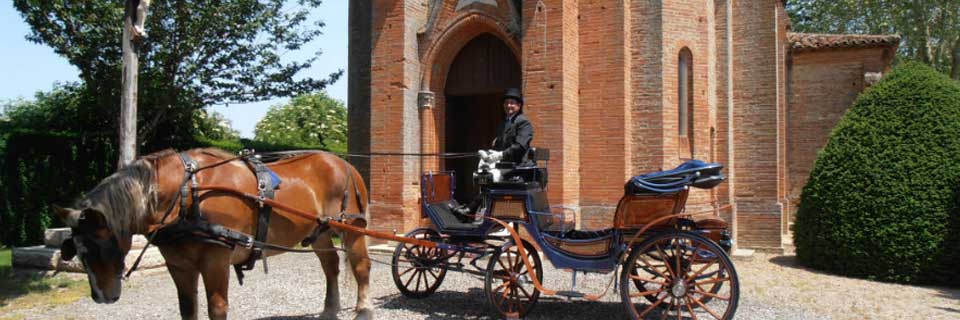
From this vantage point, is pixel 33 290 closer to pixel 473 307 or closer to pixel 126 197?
pixel 126 197

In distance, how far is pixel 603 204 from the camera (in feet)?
31.8

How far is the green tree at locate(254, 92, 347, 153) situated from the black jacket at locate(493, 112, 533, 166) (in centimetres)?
2433

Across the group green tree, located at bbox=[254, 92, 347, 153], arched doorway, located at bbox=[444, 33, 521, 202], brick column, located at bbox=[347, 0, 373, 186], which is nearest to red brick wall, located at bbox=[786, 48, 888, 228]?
arched doorway, located at bbox=[444, 33, 521, 202]

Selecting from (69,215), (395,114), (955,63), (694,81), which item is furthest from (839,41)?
(69,215)

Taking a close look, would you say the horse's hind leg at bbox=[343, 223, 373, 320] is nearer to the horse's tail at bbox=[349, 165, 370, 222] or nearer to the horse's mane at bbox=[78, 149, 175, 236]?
the horse's tail at bbox=[349, 165, 370, 222]

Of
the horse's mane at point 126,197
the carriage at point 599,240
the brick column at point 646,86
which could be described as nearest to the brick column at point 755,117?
the brick column at point 646,86

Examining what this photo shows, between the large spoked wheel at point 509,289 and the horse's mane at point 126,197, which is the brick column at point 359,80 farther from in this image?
the horse's mane at point 126,197

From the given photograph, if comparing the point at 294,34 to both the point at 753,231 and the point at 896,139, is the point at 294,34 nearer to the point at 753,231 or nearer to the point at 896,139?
the point at 753,231

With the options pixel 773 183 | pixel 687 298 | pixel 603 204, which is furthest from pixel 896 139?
pixel 687 298

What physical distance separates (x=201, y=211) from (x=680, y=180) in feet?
12.3

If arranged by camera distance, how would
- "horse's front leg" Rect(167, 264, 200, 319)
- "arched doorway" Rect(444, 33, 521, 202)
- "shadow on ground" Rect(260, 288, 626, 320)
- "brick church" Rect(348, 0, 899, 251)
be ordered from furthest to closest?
"arched doorway" Rect(444, 33, 521, 202)
"brick church" Rect(348, 0, 899, 251)
"shadow on ground" Rect(260, 288, 626, 320)
"horse's front leg" Rect(167, 264, 200, 319)

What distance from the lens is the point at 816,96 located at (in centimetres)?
1537

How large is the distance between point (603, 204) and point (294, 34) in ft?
23.2

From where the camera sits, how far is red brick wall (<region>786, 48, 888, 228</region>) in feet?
48.3
